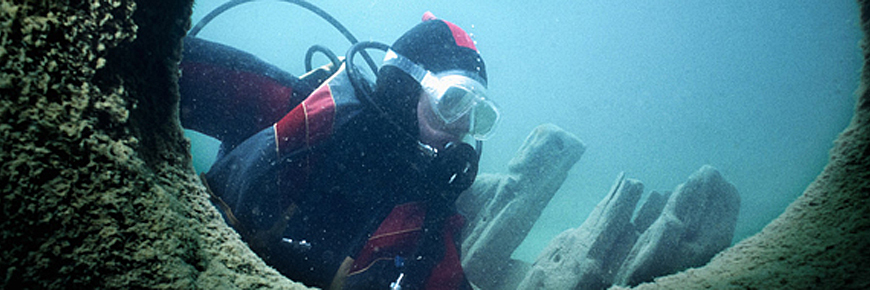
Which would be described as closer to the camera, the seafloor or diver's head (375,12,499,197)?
the seafloor

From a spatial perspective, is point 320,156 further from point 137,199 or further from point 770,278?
point 770,278

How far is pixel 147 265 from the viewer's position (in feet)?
2.12

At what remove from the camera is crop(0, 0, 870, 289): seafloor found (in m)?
0.54

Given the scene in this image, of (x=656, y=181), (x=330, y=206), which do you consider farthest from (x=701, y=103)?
(x=330, y=206)

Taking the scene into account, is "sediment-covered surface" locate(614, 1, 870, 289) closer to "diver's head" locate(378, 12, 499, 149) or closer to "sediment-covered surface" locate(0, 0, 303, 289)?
"sediment-covered surface" locate(0, 0, 303, 289)

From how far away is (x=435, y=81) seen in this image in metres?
3.21

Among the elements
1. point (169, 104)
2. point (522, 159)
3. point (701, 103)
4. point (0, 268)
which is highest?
point (701, 103)

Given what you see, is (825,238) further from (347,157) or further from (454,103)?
(347,157)

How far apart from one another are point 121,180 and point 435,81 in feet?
8.95

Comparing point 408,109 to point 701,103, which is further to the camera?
point 701,103

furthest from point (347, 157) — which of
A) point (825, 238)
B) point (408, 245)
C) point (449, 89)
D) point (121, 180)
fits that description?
point (825, 238)

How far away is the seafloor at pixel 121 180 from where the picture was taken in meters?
0.54

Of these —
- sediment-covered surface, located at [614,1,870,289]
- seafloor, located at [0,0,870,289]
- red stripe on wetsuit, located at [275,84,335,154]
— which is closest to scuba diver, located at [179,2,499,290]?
red stripe on wetsuit, located at [275,84,335,154]

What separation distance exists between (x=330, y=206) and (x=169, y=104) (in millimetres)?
2282
